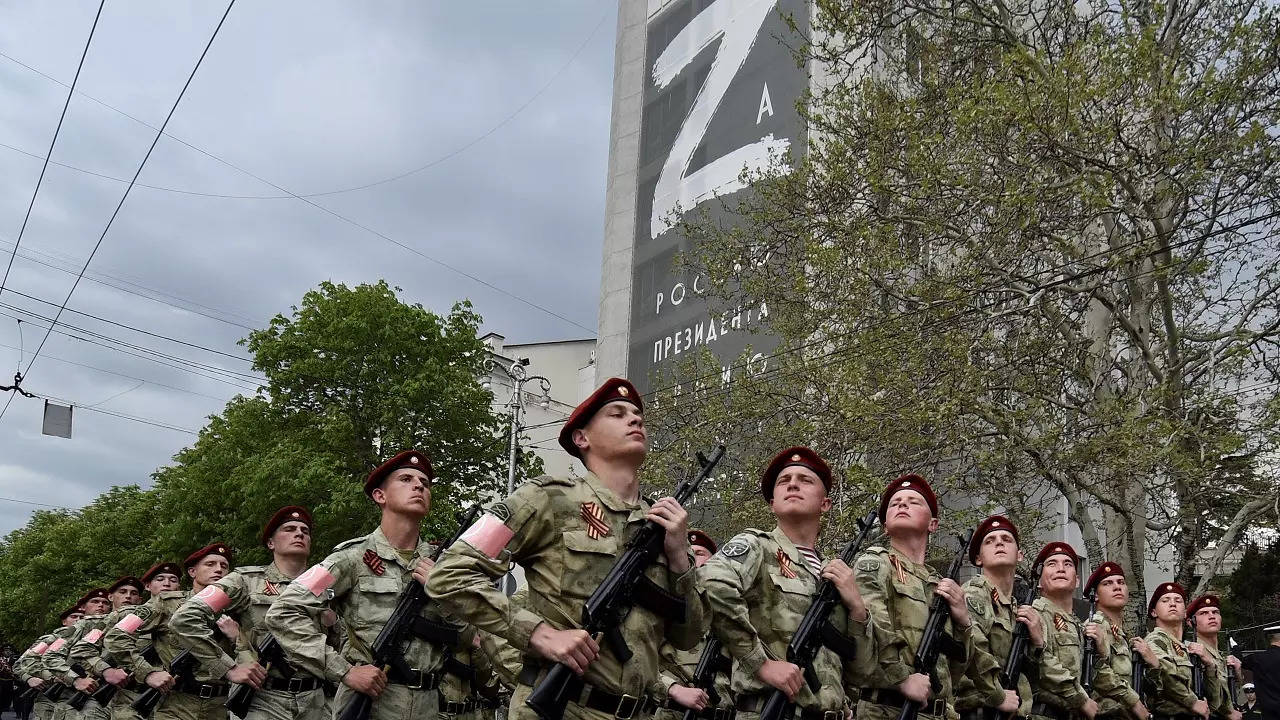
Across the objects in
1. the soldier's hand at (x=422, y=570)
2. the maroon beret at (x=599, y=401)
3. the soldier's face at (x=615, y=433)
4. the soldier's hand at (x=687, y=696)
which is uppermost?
the maroon beret at (x=599, y=401)

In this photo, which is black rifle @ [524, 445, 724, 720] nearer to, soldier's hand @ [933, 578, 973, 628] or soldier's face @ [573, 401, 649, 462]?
soldier's face @ [573, 401, 649, 462]

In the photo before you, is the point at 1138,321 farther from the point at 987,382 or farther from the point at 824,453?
the point at 824,453

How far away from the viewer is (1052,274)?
671 inches

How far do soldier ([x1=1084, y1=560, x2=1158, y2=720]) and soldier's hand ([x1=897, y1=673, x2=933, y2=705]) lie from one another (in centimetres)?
360

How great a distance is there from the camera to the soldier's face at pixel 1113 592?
10.3 m

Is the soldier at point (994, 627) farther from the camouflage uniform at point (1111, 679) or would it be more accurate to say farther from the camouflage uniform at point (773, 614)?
the camouflage uniform at point (773, 614)

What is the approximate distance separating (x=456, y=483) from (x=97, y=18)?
23.2 meters

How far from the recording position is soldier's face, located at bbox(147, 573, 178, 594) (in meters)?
12.5

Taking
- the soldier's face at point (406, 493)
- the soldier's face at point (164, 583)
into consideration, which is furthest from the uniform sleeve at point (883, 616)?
the soldier's face at point (164, 583)

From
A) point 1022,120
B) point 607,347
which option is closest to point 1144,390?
point 1022,120

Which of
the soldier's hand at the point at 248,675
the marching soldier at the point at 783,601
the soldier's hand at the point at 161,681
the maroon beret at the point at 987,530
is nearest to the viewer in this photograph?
the marching soldier at the point at 783,601

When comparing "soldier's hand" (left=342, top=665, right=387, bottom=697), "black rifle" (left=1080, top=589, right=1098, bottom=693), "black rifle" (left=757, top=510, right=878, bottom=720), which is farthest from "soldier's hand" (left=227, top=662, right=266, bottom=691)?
"black rifle" (left=1080, top=589, right=1098, bottom=693)

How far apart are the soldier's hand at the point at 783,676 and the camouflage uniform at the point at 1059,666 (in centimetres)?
369

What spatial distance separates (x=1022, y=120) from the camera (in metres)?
16.0
